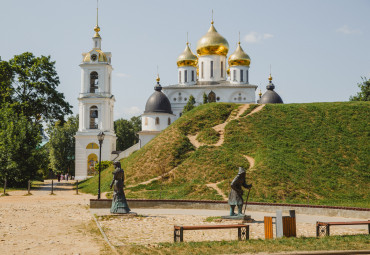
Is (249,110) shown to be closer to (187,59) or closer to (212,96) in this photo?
(212,96)

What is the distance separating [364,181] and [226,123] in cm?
1141

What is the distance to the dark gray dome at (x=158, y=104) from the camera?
5294 centimetres

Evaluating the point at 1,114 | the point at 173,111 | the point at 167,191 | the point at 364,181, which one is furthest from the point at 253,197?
the point at 173,111

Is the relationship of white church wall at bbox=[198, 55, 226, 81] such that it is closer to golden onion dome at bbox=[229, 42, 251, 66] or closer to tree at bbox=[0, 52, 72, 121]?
golden onion dome at bbox=[229, 42, 251, 66]

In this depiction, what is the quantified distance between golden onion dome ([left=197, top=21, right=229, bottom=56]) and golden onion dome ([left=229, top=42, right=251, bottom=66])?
1.32m

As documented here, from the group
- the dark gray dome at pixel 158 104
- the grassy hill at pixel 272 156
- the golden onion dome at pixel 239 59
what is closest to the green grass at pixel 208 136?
the grassy hill at pixel 272 156

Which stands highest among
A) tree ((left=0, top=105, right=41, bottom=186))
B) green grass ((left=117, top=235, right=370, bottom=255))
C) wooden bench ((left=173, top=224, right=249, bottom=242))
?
tree ((left=0, top=105, right=41, bottom=186))

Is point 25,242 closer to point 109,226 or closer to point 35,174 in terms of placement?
point 109,226

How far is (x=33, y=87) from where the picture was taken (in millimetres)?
38000

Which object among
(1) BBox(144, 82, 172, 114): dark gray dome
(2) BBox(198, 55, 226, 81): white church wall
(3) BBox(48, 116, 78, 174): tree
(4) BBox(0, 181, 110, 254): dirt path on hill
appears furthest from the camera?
(2) BBox(198, 55, 226, 81): white church wall

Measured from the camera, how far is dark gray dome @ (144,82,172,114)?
174 ft

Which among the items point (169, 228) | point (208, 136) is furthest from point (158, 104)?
point (169, 228)

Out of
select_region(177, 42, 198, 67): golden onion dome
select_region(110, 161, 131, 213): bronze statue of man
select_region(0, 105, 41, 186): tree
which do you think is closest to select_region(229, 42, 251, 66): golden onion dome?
select_region(177, 42, 198, 67): golden onion dome

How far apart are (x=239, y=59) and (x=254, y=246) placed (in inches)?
1960
